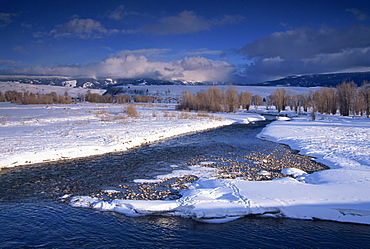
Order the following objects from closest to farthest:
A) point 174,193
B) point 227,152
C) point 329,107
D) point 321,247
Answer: point 321,247 < point 174,193 < point 227,152 < point 329,107

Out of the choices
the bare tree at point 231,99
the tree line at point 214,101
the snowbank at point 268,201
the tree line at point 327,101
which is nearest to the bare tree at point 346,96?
the tree line at point 327,101

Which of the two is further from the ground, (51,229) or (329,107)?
(329,107)

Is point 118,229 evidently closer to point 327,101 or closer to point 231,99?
point 231,99

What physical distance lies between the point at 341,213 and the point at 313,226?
1355mm

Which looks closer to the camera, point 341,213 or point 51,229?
point 51,229

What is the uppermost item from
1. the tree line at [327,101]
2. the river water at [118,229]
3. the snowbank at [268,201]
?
the tree line at [327,101]

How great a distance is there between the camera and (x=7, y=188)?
1112cm

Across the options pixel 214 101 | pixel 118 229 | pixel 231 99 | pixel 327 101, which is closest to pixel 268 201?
pixel 118 229

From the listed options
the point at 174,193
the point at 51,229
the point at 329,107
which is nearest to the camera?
the point at 51,229

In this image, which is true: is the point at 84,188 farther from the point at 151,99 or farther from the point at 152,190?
the point at 151,99

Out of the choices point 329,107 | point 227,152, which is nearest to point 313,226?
point 227,152

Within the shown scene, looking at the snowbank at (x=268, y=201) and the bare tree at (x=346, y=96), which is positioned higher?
the bare tree at (x=346, y=96)

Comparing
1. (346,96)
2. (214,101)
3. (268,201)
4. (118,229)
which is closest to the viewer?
(118,229)

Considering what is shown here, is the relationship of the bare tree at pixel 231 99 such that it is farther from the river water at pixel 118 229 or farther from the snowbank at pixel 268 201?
the river water at pixel 118 229
